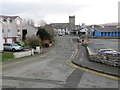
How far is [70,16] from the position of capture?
404 feet

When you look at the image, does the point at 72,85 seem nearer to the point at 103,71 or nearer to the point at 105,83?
the point at 105,83

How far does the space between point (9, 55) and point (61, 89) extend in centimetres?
1412

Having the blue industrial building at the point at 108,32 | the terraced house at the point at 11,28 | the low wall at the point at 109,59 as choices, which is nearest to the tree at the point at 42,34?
the terraced house at the point at 11,28

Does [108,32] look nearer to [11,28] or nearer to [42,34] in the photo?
[42,34]

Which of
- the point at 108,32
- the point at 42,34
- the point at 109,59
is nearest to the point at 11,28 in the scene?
the point at 42,34

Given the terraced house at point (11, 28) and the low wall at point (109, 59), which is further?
→ the terraced house at point (11, 28)

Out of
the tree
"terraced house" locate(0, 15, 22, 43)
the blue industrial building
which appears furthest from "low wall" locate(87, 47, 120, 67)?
the blue industrial building

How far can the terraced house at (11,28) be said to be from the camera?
4288 centimetres

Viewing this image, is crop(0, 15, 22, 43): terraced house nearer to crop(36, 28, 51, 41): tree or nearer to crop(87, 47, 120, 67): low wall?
crop(36, 28, 51, 41): tree

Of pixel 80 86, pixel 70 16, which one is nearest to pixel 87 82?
pixel 80 86

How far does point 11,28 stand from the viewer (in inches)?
1763

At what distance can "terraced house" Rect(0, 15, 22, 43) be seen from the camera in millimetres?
42875

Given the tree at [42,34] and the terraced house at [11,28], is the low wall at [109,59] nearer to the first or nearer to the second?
the tree at [42,34]

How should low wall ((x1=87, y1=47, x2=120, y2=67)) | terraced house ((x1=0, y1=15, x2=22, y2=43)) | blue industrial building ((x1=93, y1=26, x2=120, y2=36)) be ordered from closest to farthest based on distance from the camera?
low wall ((x1=87, y1=47, x2=120, y2=67))
terraced house ((x1=0, y1=15, x2=22, y2=43))
blue industrial building ((x1=93, y1=26, x2=120, y2=36))
